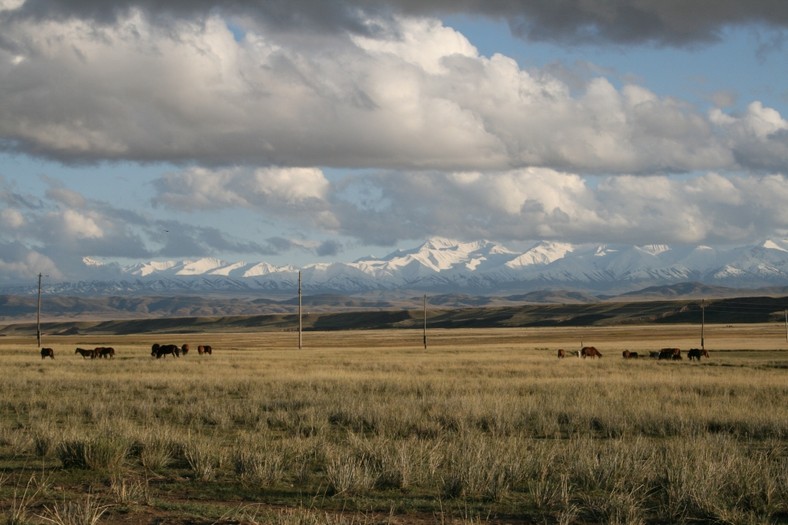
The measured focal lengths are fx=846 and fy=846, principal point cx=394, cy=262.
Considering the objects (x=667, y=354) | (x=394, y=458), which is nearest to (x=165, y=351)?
(x=667, y=354)

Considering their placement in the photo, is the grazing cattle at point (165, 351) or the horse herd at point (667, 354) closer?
the horse herd at point (667, 354)

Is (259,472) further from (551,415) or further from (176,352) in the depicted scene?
(176,352)

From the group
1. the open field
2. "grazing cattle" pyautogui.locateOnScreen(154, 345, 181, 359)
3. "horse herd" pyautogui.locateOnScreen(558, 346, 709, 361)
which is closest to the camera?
the open field

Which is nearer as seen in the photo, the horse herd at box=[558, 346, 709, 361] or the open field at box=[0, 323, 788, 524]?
the open field at box=[0, 323, 788, 524]

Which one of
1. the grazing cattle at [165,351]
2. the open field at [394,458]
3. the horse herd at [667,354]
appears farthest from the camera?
the grazing cattle at [165,351]

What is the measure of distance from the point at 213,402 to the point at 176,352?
3578 cm

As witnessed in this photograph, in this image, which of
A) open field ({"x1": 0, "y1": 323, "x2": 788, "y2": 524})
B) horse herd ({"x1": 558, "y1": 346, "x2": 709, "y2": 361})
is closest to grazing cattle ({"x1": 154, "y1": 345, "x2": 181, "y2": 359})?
horse herd ({"x1": 558, "y1": 346, "x2": 709, "y2": 361})

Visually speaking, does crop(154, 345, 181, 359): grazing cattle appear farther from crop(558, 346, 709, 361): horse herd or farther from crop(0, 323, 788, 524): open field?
crop(0, 323, 788, 524): open field

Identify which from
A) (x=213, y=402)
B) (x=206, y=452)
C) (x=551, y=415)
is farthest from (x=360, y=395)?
(x=206, y=452)

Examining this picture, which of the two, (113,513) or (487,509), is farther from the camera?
(487,509)

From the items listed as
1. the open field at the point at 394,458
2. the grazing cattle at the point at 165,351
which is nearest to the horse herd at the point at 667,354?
the grazing cattle at the point at 165,351

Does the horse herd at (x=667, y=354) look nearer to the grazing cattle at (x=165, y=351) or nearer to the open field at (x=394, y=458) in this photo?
the grazing cattle at (x=165, y=351)

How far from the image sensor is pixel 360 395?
85.6 ft

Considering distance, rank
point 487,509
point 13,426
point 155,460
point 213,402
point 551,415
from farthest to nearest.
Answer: point 213,402 < point 551,415 < point 13,426 < point 155,460 < point 487,509
